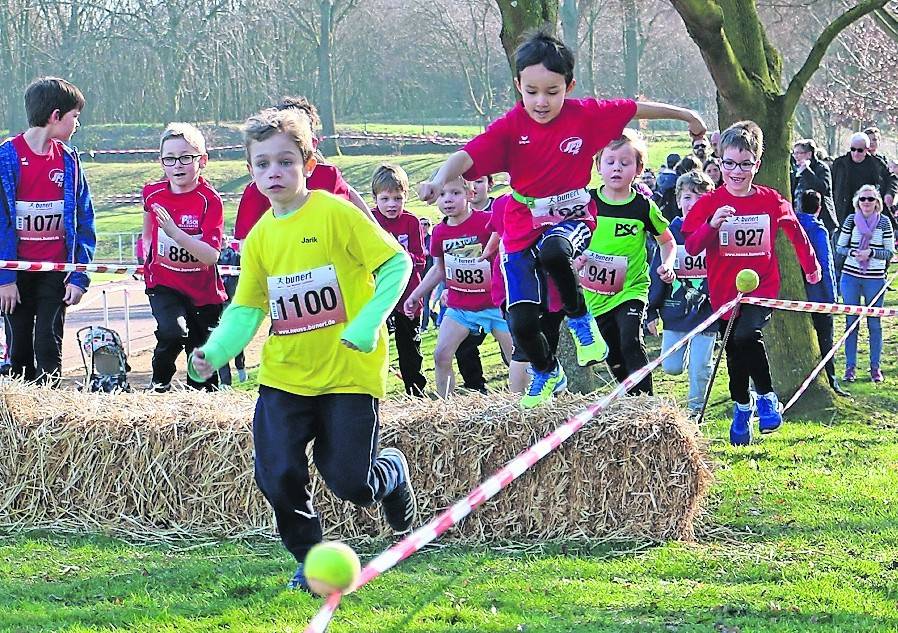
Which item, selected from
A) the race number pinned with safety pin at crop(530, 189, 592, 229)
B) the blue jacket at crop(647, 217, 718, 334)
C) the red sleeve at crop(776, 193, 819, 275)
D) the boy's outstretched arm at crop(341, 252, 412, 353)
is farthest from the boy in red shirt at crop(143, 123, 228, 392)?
the blue jacket at crop(647, 217, 718, 334)

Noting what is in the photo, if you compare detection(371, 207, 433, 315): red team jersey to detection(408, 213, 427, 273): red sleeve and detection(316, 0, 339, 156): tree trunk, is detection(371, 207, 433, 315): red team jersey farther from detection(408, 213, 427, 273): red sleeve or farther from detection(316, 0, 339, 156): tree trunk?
detection(316, 0, 339, 156): tree trunk

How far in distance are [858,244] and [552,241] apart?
7.47 m

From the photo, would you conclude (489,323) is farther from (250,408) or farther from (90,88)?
(90,88)

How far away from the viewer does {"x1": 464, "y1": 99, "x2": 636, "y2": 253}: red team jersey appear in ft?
21.4

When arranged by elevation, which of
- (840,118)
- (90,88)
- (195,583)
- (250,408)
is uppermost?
(90,88)

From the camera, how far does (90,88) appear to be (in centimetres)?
5212

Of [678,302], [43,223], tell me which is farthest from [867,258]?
[43,223]

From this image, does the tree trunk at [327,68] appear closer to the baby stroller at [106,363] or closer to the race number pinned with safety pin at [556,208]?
the baby stroller at [106,363]

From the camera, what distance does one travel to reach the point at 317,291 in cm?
506

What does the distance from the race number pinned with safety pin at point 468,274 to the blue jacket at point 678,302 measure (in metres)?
1.92

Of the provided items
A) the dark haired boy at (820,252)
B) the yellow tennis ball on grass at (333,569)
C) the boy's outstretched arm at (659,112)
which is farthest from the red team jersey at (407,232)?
the yellow tennis ball on grass at (333,569)

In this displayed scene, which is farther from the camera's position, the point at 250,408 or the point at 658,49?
the point at 658,49

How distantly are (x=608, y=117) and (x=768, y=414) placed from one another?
8.76 ft

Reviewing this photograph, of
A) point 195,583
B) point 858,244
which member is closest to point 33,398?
point 195,583
